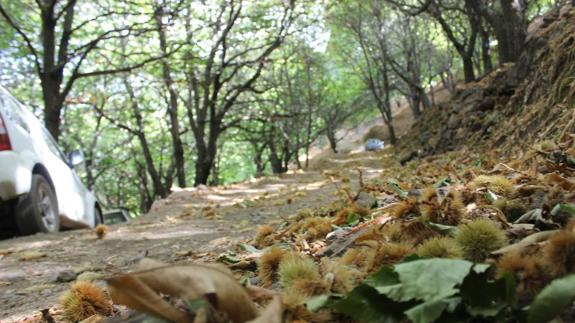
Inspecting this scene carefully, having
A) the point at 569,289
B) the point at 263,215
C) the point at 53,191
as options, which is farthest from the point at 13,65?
the point at 569,289

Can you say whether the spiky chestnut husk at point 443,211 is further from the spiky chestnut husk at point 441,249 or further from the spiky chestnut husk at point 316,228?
the spiky chestnut husk at point 316,228

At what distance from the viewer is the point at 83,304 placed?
5.67 feet

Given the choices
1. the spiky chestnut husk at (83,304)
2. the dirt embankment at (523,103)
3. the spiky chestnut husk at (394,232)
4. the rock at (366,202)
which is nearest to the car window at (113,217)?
the dirt embankment at (523,103)

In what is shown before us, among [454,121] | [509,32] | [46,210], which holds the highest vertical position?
[509,32]

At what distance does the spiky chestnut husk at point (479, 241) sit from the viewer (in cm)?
134

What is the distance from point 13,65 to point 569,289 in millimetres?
16760

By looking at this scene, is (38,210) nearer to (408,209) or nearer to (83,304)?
(83,304)

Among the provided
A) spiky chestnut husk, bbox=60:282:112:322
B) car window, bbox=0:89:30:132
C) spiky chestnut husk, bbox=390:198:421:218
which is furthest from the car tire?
spiky chestnut husk, bbox=390:198:421:218

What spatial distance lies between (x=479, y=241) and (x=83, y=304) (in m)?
1.29

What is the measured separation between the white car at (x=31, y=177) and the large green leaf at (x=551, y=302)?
4645mm

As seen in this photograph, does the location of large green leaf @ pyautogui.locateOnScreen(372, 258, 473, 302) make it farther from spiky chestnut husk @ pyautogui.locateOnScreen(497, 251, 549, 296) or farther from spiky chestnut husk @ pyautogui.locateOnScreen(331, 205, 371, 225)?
spiky chestnut husk @ pyautogui.locateOnScreen(331, 205, 371, 225)

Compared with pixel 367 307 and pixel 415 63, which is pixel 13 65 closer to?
pixel 415 63

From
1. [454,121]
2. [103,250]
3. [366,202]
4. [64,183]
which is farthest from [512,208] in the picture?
[454,121]

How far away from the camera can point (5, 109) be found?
4.90 meters
